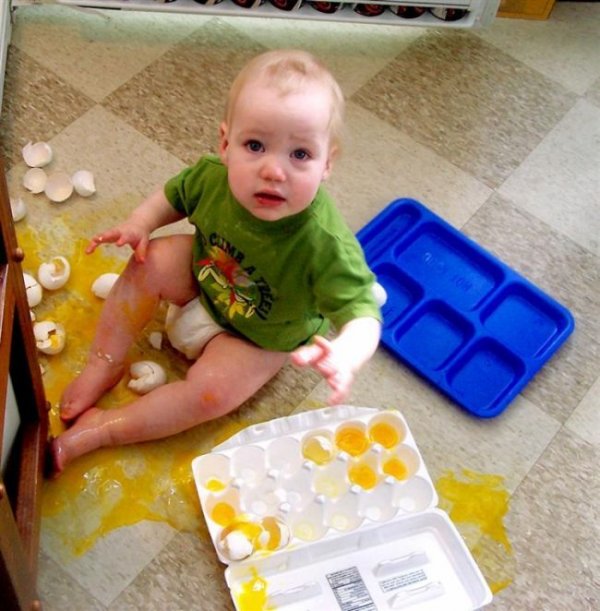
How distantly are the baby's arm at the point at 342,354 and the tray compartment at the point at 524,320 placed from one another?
13.4 inches

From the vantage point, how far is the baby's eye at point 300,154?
744 millimetres

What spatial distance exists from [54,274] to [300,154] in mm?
428

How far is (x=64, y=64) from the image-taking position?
125 centimetres

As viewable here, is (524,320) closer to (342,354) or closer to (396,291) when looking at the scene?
(396,291)

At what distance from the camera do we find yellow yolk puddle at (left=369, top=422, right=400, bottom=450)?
0.99 m

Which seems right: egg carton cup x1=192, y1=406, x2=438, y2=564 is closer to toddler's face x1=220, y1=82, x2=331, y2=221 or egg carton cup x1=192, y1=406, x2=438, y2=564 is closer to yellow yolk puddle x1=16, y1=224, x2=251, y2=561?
yellow yolk puddle x1=16, y1=224, x2=251, y2=561

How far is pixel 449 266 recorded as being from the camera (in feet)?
3.73

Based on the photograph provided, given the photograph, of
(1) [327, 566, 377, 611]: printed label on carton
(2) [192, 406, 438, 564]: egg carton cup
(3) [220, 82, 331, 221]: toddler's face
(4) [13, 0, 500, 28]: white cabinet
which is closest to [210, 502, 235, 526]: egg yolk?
(2) [192, 406, 438, 564]: egg carton cup

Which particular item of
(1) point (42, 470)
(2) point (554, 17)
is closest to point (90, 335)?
(1) point (42, 470)

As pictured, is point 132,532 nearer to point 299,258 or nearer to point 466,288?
point 299,258

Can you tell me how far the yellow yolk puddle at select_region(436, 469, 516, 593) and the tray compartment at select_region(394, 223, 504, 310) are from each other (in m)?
0.22

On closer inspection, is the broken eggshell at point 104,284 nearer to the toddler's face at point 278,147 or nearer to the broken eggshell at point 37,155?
the broken eggshell at point 37,155

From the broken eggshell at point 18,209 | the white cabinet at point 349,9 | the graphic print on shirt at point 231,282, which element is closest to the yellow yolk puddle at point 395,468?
the graphic print on shirt at point 231,282

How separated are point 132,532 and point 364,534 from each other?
0.80 ft
